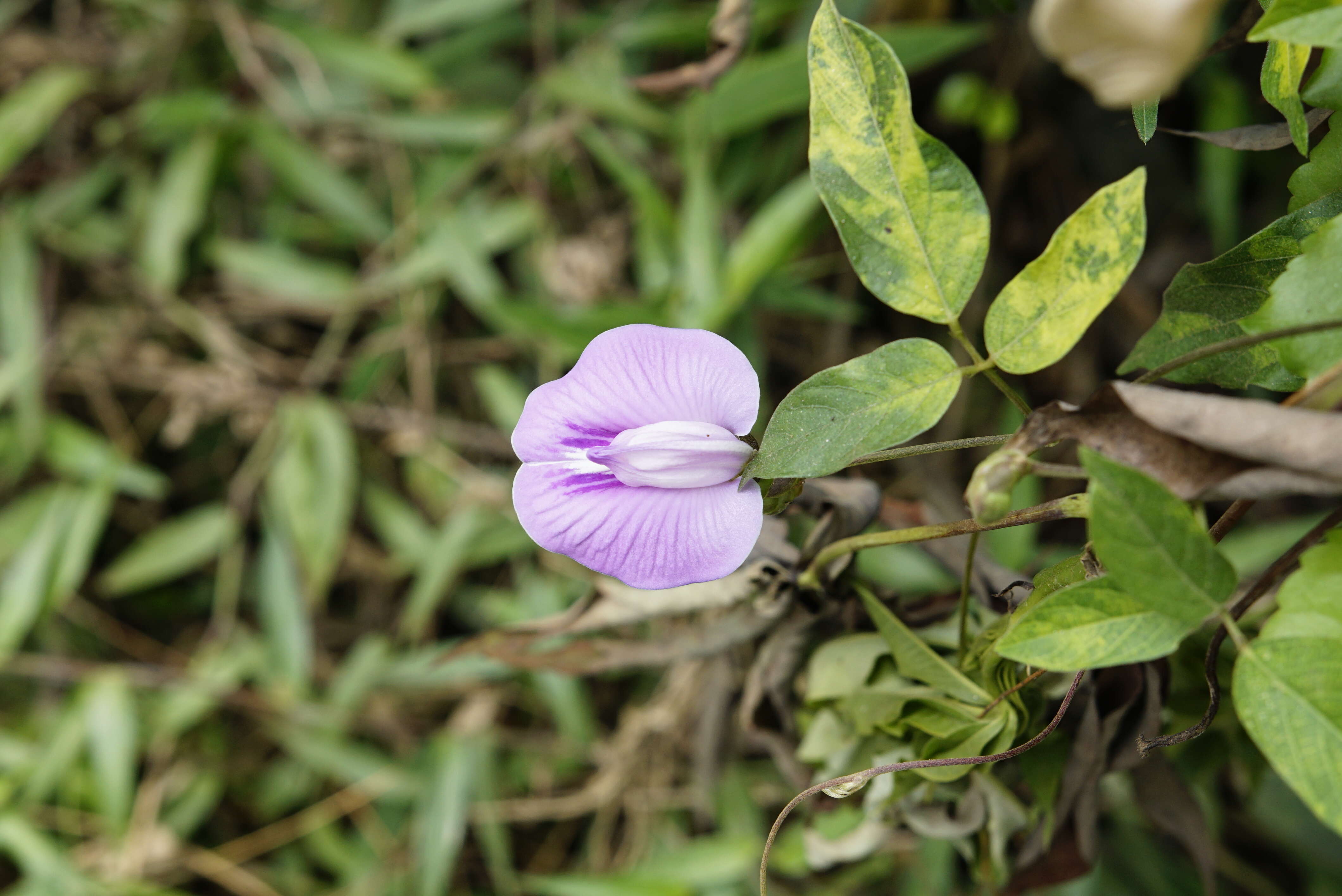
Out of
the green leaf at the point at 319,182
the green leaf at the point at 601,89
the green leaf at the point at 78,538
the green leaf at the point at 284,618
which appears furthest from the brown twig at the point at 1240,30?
the green leaf at the point at 78,538

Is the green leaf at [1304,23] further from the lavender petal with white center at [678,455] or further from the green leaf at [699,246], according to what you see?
the green leaf at [699,246]

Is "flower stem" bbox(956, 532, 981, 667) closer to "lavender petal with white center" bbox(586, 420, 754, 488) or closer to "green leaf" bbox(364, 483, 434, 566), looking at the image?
"lavender petal with white center" bbox(586, 420, 754, 488)

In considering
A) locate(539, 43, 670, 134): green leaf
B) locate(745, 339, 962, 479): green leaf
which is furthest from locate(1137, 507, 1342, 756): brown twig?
locate(539, 43, 670, 134): green leaf

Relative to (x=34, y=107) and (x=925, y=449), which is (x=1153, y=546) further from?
(x=34, y=107)

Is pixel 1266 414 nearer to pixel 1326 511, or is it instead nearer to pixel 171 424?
pixel 1326 511

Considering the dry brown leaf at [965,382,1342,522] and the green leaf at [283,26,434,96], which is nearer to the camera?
the dry brown leaf at [965,382,1342,522]

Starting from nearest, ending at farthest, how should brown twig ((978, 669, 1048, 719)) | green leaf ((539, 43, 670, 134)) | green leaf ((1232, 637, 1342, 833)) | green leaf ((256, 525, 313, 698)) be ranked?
green leaf ((1232, 637, 1342, 833)) < brown twig ((978, 669, 1048, 719)) < green leaf ((539, 43, 670, 134)) < green leaf ((256, 525, 313, 698))

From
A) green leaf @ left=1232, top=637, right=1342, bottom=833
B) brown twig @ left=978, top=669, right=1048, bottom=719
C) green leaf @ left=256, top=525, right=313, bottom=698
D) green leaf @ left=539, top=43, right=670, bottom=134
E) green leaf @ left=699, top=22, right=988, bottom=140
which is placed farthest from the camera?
green leaf @ left=256, top=525, right=313, bottom=698

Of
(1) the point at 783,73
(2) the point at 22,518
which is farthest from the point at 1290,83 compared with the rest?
(2) the point at 22,518
